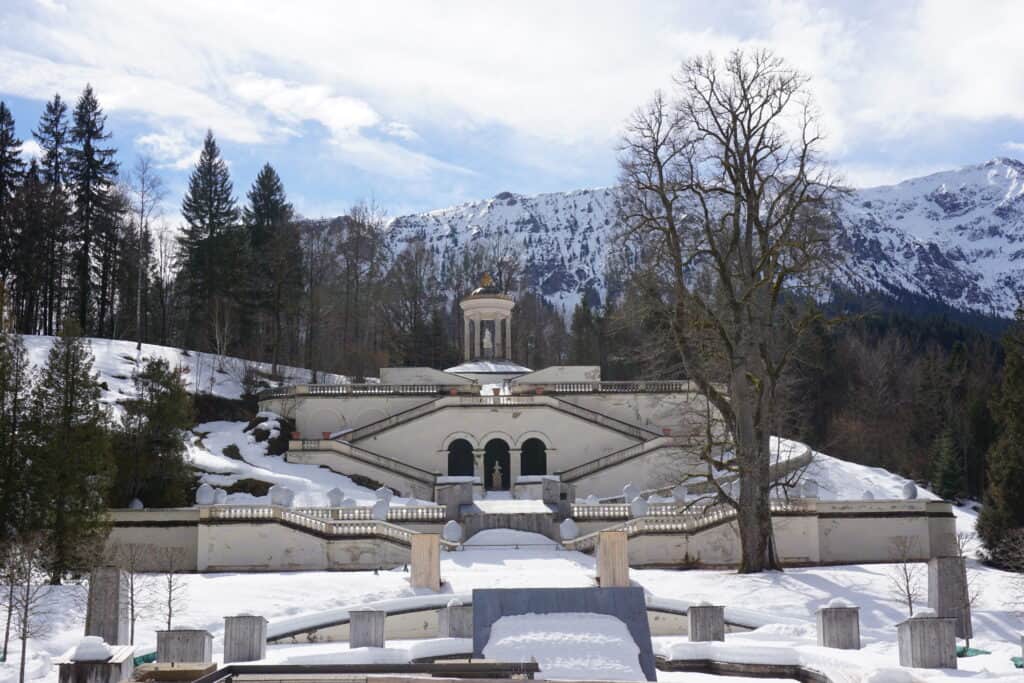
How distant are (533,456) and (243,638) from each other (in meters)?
29.4

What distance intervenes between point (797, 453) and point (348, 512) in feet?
69.3

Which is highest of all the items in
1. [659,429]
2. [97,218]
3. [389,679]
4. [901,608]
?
[97,218]

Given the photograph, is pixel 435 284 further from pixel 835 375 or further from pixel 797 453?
pixel 797 453

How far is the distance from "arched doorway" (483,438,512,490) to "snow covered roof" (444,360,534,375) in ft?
30.3

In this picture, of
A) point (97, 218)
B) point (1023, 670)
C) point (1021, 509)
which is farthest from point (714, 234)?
point (97, 218)

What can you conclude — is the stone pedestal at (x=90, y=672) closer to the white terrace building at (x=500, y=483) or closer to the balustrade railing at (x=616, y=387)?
the white terrace building at (x=500, y=483)

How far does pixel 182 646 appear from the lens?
15961mm

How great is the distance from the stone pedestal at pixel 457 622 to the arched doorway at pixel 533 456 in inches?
1036

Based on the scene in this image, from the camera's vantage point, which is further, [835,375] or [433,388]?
[835,375]

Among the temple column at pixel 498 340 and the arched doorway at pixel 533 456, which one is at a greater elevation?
the temple column at pixel 498 340

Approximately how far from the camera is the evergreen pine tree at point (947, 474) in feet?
165

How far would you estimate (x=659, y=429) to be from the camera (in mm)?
47062

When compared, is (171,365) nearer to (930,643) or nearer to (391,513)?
(391,513)

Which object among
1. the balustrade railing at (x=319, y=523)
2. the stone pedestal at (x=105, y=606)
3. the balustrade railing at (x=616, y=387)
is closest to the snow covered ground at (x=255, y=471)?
the balustrade railing at (x=319, y=523)
